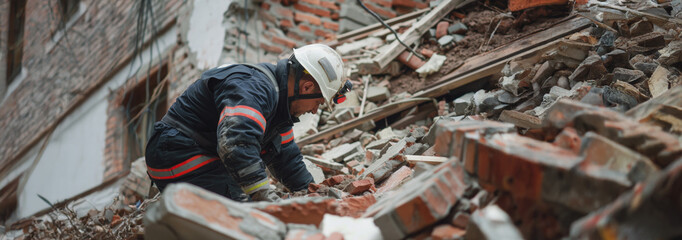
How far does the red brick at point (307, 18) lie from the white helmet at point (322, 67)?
285 cm

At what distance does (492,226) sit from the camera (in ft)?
4.01

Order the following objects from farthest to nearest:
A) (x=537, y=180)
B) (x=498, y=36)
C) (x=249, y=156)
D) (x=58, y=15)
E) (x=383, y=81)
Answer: (x=58, y=15)
(x=383, y=81)
(x=498, y=36)
(x=249, y=156)
(x=537, y=180)

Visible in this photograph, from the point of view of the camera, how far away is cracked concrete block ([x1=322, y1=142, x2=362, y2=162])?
3.95m

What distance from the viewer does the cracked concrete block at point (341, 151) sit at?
3951 millimetres

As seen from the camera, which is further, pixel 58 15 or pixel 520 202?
pixel 58 15

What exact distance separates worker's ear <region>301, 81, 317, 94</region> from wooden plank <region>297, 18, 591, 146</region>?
1.40m

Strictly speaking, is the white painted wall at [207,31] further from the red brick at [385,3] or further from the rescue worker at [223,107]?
the rescue worker at [223,107]

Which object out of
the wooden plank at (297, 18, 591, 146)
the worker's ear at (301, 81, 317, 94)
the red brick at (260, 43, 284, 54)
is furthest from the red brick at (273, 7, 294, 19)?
the worker's ear at (301, 81, 317, 94)

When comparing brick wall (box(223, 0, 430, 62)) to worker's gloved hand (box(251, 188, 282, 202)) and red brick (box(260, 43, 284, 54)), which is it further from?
worker's gloved hand (box(251, 188, 282, 202))

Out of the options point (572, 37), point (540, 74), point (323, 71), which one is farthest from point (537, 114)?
point (323, 71)

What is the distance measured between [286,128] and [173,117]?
73cm

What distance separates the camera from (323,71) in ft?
9.91

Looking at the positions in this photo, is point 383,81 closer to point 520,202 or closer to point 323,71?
point 323,71

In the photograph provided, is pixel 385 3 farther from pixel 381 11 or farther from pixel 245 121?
pixel 245 121
